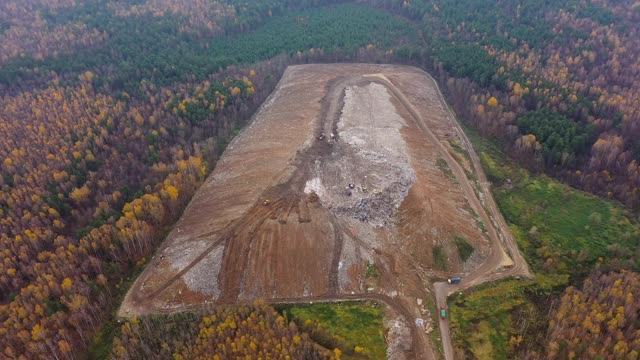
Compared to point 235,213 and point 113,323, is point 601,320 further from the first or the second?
point 113,323

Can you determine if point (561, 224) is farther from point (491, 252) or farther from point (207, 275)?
point (207, 275)

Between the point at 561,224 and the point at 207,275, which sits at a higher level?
the point at 207,275

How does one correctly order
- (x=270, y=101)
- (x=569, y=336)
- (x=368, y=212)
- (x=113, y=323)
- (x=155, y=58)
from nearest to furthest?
1. (x=569, y=336)
2. (x=113, y=323)
3. (x=368, y=212)
4. (x=270, y=101)
5. (x=155, y=58)

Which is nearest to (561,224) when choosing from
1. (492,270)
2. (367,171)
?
(492,270)

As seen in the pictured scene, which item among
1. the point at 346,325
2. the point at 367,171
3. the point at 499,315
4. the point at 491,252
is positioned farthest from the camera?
the point at 367,171

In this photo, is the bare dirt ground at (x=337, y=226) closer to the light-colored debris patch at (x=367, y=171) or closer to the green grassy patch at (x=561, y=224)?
the light-colored debris patch at (x=367, y=171)

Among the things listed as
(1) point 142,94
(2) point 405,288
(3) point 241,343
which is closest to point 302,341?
(3) point 241,343

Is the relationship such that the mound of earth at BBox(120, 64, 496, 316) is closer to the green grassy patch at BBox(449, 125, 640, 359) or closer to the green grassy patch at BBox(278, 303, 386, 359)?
the green grassy patch at BBox(278, 303, 386, 359)

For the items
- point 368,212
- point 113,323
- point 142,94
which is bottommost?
point 113,323
